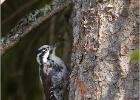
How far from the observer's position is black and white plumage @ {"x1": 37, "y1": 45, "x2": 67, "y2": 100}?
5363 millimetres

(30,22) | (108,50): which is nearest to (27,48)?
(30,22)

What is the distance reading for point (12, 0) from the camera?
602 centimetres

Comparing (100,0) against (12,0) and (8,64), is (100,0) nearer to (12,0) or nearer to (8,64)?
(12,0)

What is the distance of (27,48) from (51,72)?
29.4 inches

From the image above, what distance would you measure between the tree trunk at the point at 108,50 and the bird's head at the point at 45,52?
1.71 metres

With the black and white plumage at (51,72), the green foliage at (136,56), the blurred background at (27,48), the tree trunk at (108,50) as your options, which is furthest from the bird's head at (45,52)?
the green foliage at (136,56)

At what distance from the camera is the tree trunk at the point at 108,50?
3.50m

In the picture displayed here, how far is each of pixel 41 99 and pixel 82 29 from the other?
9.44ft

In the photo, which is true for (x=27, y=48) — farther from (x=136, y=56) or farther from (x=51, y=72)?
(x=136, y=56)

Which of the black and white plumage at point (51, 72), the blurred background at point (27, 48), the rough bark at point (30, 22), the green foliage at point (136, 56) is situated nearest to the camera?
the green foliage at point (136, 56)

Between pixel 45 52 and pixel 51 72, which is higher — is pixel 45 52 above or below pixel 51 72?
above

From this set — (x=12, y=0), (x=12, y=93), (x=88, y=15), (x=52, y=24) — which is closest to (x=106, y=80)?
(x=88, y=15)

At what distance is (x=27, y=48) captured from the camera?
624cm

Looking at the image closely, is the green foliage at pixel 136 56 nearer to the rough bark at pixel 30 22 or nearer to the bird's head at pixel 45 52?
the rough bark at pixel 30 22
